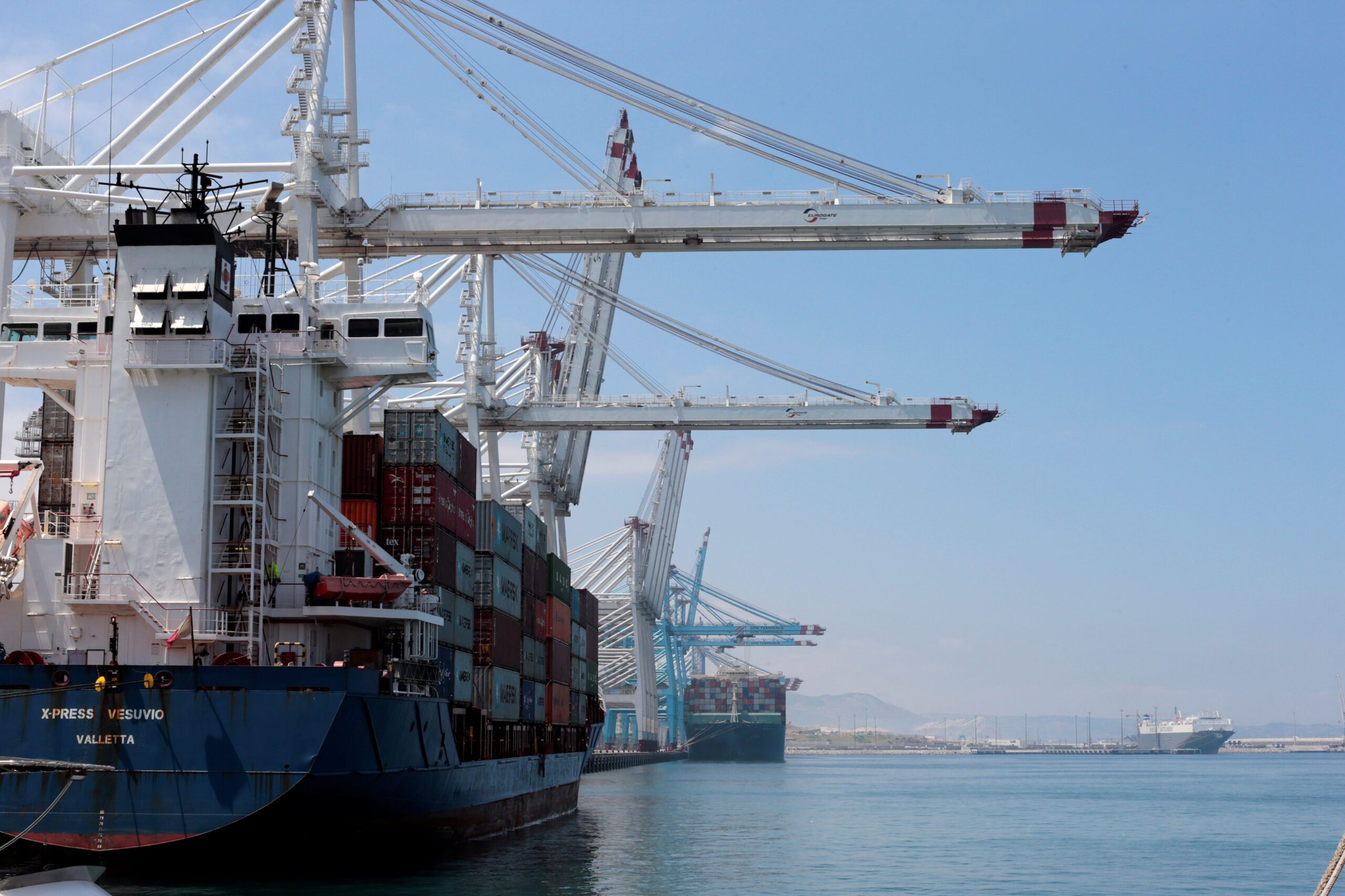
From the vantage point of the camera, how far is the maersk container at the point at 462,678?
25.0m

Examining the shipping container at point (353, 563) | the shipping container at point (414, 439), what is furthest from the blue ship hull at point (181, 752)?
the shipping container at point (414, 439)

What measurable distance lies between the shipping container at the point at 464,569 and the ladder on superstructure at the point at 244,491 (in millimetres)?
4596

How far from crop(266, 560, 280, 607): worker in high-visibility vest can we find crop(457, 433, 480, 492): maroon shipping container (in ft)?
18.3

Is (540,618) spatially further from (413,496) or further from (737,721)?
(737,721)

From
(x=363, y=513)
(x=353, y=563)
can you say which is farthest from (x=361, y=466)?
(x=353, y=563)

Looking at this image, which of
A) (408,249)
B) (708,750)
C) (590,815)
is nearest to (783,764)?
(708,750)

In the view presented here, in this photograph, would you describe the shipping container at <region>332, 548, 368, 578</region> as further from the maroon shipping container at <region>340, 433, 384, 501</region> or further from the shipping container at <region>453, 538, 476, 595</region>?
the shipping container at <region>453, 538, 476, 595</region>

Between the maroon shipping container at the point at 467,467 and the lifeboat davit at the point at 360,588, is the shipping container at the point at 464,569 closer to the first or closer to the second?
the maroon shipping container at the point at 467,467

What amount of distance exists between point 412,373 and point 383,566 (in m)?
3.31

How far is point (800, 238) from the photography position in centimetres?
2875

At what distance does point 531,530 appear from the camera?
34.7 m

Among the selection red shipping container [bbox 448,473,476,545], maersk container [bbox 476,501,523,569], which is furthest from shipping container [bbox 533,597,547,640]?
red shipping container [bbox 448,473,476,545]

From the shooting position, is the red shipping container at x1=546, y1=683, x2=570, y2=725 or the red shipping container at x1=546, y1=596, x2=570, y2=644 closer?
the red shipping container at x1=546, y1=683, x2=570, y2=725

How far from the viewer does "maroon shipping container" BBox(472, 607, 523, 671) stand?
27.5 meters
